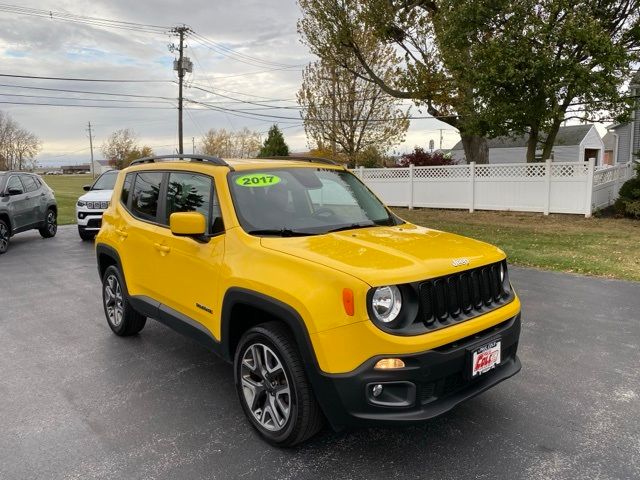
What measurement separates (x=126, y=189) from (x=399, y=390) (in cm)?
358

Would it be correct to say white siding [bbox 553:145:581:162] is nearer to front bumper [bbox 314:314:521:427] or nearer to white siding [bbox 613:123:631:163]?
white siding [bbox 613:123:631:163]

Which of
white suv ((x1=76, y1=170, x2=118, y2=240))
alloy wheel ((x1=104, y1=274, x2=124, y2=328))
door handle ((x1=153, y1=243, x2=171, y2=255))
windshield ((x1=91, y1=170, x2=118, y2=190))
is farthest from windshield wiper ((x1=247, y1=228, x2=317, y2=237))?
windshield ((x1=91, y1=170, x2=118, y2=190))

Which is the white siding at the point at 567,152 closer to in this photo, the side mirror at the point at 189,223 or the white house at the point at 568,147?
the white house at the point at 568,147

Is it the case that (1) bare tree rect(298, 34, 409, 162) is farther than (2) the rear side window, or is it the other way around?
(1) bare tree rect(298, 34, 409, 162)

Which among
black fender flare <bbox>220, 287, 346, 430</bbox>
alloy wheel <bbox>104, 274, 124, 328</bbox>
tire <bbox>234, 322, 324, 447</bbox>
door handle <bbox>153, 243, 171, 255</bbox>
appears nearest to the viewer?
black fender flare <bbox>220, 287, 346, 430</bbox>

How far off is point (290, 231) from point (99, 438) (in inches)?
72.7

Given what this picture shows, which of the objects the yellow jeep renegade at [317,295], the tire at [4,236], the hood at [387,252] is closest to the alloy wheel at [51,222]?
the tire at [4,236]

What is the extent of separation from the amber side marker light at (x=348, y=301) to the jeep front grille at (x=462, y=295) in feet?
1.36

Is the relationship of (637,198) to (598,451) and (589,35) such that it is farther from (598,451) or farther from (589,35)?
(598,451)

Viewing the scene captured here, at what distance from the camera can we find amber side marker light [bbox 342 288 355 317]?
2.62 m

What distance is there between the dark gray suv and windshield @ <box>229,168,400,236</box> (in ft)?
30.8

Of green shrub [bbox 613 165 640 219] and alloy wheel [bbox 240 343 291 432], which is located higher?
green shrub [bbox 613 165 640 219]

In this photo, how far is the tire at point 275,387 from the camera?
2871 mm

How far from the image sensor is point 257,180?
3.77m
